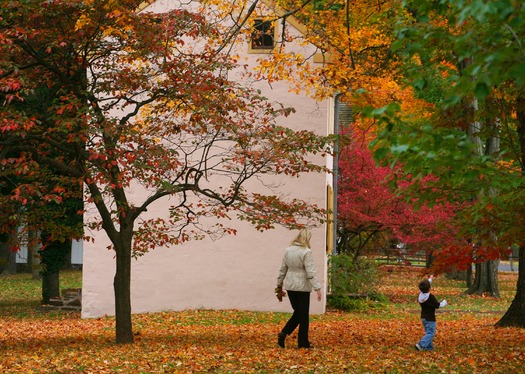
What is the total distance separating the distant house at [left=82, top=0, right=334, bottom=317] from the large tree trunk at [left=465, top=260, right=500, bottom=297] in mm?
12026

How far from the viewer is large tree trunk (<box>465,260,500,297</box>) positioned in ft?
101

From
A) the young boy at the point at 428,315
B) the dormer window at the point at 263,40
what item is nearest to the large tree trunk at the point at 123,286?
the young boy at the point at 428,315

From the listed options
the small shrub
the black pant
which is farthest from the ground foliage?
the small shrub

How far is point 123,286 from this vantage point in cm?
1376

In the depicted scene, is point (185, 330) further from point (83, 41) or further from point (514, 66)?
point (514, 66)

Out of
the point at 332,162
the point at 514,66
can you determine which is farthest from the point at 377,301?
the point at 514,66

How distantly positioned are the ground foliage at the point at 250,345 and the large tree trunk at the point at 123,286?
315 millimetres

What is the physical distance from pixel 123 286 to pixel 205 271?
22.4 ft

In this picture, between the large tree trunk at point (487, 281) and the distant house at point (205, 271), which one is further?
the large tree trunk at point (487, 281)

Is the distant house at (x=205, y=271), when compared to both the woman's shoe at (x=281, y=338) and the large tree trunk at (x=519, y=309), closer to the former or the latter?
→ the large tree trunk at (x=519, y=309)

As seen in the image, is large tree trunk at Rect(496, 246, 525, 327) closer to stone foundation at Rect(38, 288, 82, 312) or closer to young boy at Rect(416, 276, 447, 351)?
young boy at Rect(416, 276, 447, 351)

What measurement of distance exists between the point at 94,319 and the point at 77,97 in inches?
315

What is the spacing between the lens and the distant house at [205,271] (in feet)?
66.9

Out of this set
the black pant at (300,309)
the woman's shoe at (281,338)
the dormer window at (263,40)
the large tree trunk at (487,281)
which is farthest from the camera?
the large tree trunk at (487,281)
